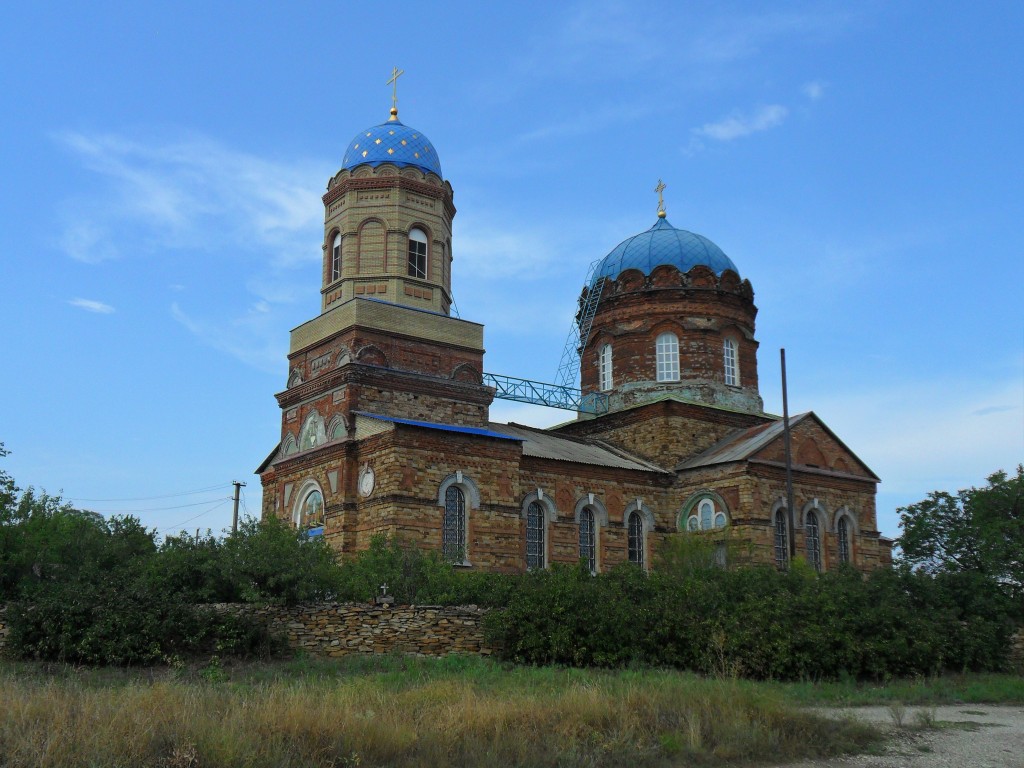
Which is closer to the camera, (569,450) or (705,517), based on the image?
(705,517)

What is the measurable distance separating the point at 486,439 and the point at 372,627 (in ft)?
35.2

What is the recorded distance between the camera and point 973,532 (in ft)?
82.3

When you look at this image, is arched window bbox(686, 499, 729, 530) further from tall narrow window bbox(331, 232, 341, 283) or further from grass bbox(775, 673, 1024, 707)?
grass bbox(775, 673, 1024, 707)

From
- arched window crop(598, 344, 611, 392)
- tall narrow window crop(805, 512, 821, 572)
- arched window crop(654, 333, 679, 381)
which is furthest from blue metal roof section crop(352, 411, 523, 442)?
tall narrow window crop(805, 512, 821, 572)

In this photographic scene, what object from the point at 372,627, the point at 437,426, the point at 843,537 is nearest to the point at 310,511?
the point at 437,426

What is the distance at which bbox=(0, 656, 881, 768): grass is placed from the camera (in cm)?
884

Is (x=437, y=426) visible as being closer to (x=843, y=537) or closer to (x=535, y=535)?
(x=535, y=535)

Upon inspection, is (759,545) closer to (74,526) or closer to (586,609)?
(586,609)

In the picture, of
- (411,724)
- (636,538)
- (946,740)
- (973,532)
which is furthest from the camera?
(636,538)

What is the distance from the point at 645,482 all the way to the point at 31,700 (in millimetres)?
24690

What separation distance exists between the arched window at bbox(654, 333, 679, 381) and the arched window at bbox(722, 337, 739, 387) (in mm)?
1817

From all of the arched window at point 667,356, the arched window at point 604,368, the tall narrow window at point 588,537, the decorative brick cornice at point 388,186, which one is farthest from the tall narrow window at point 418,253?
the arched window at point 667,356

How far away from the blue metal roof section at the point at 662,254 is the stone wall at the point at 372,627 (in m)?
22.9

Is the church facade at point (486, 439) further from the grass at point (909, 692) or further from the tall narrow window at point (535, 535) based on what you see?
the grass at point (909, 692)
